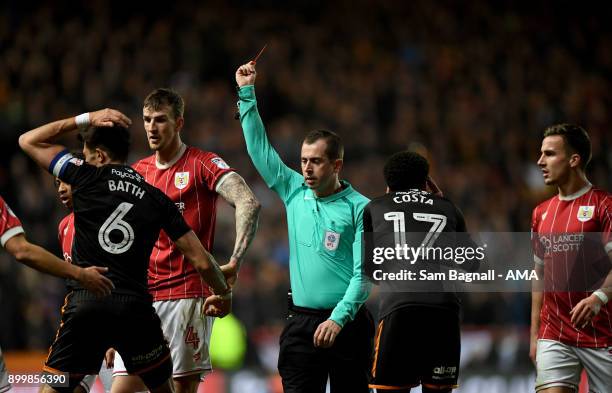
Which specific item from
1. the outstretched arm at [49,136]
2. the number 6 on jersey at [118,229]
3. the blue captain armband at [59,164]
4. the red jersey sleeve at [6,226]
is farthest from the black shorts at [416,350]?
the red jersey sleeve at [6,226]

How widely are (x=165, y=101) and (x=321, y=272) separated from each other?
1.70 metres

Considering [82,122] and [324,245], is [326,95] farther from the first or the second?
[82,122]

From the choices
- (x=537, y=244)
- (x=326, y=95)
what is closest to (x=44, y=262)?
(x=537, y=244)

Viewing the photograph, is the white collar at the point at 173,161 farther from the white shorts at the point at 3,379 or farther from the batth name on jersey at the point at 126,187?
the white shorts at the point at 3,379

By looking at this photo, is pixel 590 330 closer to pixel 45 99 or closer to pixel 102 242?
pixel 102 242

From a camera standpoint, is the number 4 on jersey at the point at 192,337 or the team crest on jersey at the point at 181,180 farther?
the team crest on jersey at the point at 181,180

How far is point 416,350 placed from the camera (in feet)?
21.4

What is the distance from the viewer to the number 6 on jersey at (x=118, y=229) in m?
6.07

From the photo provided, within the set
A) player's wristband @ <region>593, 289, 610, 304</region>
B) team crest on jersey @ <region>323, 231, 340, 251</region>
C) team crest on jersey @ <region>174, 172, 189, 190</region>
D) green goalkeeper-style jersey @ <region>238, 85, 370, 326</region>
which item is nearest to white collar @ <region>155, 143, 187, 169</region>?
team crest on jersey @ <region>174, 172, 189, 190</region>

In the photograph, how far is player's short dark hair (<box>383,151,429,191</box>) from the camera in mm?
6754

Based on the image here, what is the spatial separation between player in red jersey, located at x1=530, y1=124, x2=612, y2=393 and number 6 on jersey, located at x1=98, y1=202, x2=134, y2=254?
309 cm

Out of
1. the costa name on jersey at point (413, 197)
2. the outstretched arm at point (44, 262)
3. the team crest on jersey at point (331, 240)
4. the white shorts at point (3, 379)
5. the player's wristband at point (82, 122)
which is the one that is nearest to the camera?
the outstretched arm at point (44, 262)

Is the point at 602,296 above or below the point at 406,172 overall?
below

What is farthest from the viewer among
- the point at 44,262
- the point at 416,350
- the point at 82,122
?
the point at 416,350
